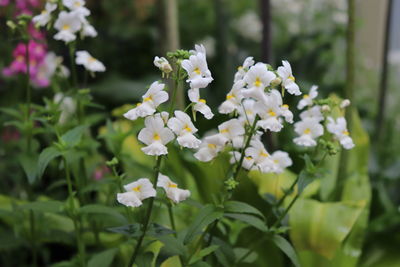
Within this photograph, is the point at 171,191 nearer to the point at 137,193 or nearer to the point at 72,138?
the point at 137,193

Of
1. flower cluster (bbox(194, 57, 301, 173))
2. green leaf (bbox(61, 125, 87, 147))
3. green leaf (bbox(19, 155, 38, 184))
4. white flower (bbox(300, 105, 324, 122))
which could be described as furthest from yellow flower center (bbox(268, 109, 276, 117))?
green leaf (bbox(19, 155, 38, 184))

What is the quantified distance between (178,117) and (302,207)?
0.52 meters

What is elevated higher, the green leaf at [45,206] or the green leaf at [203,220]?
the green leaf at [203,220]

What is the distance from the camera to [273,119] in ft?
2.65

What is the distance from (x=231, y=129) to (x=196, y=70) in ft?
0.49

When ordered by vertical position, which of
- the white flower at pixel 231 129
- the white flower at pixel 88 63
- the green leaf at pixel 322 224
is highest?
the white flower at pixel 88 63

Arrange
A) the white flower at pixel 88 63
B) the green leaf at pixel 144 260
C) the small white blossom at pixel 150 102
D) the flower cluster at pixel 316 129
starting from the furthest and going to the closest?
1. the white flower at pixel 88 63
2. the flower cluster at pixel 316 129
3. the green leaf at pixel 144 260
4. the small white blossom at pixel 150 102

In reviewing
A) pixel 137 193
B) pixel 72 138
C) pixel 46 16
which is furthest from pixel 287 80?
pixel 46 16

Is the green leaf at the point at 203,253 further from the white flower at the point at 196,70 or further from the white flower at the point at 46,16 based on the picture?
the white flower at the point at 46,16

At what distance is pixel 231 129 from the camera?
892 millimetres

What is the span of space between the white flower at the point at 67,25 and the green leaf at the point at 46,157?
0.22 meters

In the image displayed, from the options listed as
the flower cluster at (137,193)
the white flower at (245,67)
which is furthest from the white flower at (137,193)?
the white flower at (245,67)

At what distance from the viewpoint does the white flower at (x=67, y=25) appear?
41.0 inches

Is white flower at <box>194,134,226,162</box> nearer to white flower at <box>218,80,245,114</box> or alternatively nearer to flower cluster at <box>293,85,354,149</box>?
white flower at <box>218,80,245,114</box>
